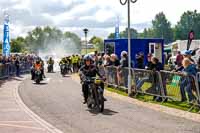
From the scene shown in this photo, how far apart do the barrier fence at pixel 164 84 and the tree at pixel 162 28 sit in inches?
6127

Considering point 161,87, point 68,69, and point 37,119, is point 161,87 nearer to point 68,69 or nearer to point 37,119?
point 37,119

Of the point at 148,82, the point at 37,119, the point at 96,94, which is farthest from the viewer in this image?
the point at 148,82

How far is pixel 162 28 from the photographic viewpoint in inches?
7308

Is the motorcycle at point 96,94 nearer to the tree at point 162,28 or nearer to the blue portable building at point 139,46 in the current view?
the blue portable building at point 139,46

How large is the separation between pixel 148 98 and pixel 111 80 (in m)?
6.00

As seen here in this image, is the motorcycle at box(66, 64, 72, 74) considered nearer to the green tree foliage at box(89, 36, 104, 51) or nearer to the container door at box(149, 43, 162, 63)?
the container door at box(149, 43, 162, 63)

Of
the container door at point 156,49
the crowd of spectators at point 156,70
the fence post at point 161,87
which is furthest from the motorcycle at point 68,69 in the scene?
the fence post at point 161,87

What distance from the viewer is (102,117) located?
1540 cm

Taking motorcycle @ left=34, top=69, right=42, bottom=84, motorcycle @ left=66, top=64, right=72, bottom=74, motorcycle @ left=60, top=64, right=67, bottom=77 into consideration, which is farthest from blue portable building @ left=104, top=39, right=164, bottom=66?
motorcycle @ left=66, top=64, right=72, bottom=74

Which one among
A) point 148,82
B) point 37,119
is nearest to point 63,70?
point 148,82

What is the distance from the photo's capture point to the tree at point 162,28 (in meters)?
180

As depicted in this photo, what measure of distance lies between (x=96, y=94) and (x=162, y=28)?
17074cm

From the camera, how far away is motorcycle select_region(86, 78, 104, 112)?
16.7 meters

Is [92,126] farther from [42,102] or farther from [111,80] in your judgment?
[111,80]
